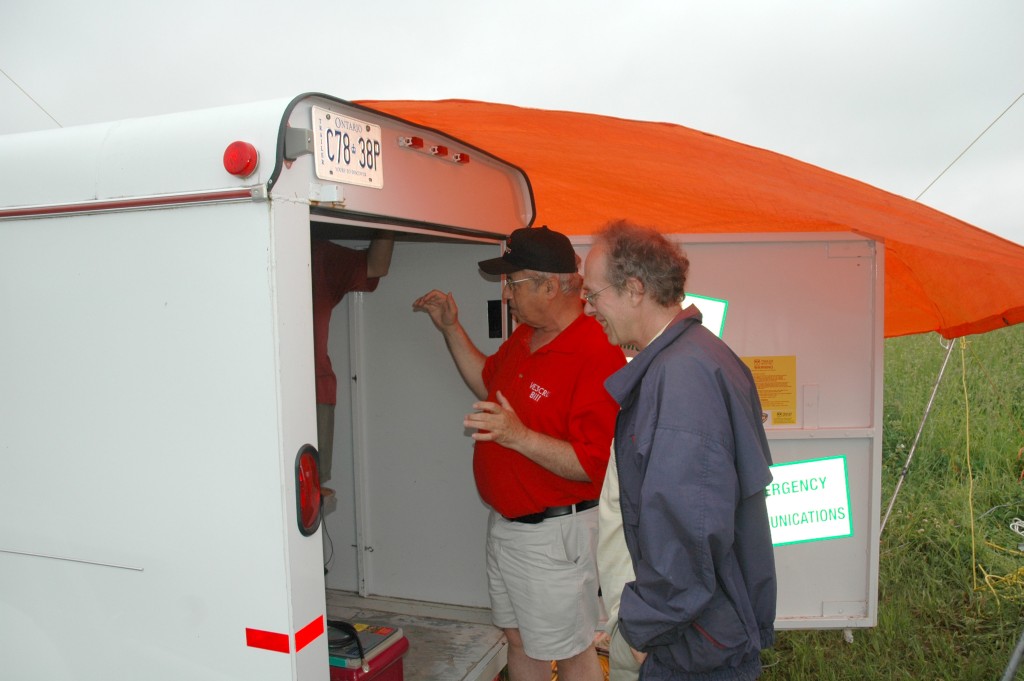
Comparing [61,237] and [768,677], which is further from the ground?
[61,237]

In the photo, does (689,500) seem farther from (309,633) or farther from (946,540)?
(946,540)

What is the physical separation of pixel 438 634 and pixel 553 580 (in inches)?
33.1

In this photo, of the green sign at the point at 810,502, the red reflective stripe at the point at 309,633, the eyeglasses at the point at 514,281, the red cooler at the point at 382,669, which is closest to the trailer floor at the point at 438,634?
the red cooler at the point at 382,669

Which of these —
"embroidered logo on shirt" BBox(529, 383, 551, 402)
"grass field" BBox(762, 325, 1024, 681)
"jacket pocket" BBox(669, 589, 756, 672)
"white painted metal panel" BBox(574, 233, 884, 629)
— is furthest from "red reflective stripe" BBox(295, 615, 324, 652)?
"grass field" BBox(762, 325, 1024, 681)

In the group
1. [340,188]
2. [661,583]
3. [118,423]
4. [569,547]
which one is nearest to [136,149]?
[340,188]

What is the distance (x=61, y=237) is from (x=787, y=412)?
3.74 m

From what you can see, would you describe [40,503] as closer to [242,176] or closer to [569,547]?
[242,176]

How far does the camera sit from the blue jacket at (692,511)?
1917mm

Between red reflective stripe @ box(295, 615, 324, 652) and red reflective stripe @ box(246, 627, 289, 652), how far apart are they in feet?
0.10

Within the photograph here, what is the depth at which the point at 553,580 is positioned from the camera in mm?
3150

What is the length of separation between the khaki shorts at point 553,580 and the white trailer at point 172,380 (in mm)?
1245

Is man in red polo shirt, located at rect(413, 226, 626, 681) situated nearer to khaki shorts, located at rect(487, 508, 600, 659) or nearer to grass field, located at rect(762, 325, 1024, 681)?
khaki shorts, located at rect(487, 508, 600, 659)

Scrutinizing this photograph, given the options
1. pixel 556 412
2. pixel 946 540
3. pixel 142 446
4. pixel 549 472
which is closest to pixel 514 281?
pixel 556 412

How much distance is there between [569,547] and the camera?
316 centimetres
